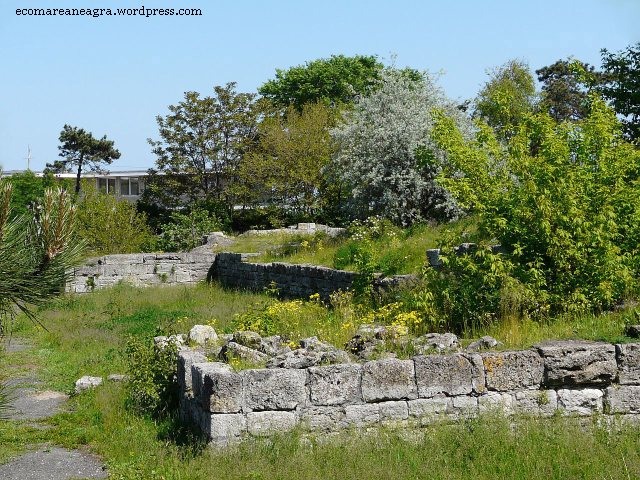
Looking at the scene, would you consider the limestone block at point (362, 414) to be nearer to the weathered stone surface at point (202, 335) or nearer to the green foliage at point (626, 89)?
the weathered stone surface at point (202, 335)

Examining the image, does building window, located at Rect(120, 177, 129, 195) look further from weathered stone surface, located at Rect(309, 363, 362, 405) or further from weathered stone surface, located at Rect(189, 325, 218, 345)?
weathered stone surface, located at Rect(309, 363, 362, 405)

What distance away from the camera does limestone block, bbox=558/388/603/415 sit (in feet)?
22.3

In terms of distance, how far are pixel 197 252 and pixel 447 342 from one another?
16.9 metres

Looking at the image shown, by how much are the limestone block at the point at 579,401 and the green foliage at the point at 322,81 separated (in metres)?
35.1

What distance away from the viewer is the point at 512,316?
8.54 metres

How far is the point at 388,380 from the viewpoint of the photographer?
6.50 metres

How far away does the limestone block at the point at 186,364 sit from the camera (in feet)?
24.5

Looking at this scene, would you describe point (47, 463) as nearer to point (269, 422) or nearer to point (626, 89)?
point (269, 422)

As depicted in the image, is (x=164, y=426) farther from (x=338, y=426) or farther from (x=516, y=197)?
(x=516, y=197)

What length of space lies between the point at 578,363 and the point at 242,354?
3357 mm

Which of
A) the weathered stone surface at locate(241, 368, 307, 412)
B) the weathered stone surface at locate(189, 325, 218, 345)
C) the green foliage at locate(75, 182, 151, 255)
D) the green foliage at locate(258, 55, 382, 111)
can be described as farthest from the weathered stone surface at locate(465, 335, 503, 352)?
the green foliage at locate(258, 55, 382, 111)

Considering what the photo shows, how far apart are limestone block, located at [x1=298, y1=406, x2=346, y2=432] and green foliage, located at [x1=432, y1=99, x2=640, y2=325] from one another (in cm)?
301

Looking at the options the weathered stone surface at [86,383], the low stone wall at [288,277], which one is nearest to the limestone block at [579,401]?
the low stone wall at [288,277]

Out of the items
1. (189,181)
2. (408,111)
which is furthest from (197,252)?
(189,181)
